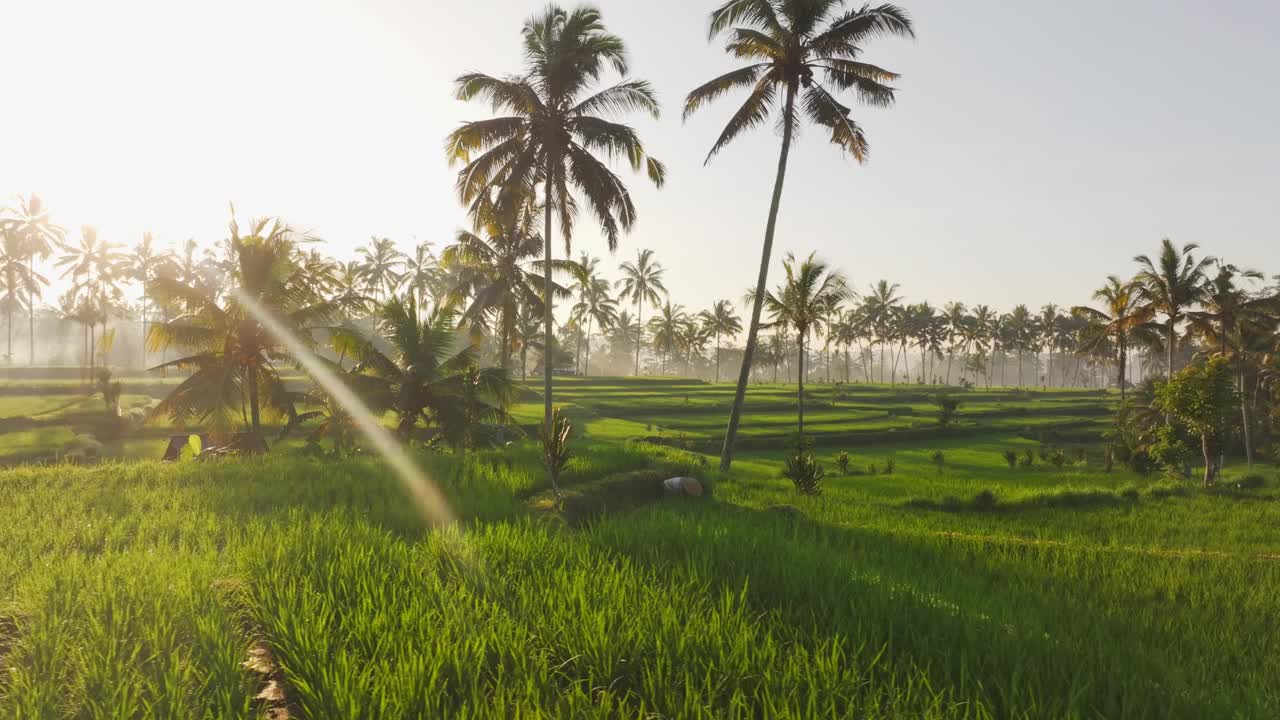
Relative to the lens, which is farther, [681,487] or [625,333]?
[625,333]

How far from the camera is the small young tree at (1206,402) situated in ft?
63.3

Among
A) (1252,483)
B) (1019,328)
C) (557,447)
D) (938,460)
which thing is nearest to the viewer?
(557,447)

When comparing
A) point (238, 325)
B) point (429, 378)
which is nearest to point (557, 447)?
point (429, 378)

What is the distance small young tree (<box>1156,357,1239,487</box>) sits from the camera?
19281 millimetres

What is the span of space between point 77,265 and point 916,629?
68.9 meters

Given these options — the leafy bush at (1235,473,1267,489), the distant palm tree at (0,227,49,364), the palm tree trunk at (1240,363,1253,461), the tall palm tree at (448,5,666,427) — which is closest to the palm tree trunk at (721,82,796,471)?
the tall palm tree at (448,5,666,427)

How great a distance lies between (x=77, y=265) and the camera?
167 feet

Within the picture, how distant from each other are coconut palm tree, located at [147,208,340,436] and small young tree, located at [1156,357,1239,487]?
2631cm

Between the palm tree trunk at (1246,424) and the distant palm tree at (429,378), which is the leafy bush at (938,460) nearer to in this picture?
the palm tree trunk at (1246,424)

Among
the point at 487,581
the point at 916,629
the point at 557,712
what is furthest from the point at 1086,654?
the point at 487,581

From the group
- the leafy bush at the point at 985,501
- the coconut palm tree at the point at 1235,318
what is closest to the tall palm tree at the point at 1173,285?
the coconut palm tree at the point at 1235,318

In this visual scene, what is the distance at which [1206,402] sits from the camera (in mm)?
19422

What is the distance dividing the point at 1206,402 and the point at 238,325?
28372 millimetres

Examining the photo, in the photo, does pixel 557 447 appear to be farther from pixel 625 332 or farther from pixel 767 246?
pixel 625 332
